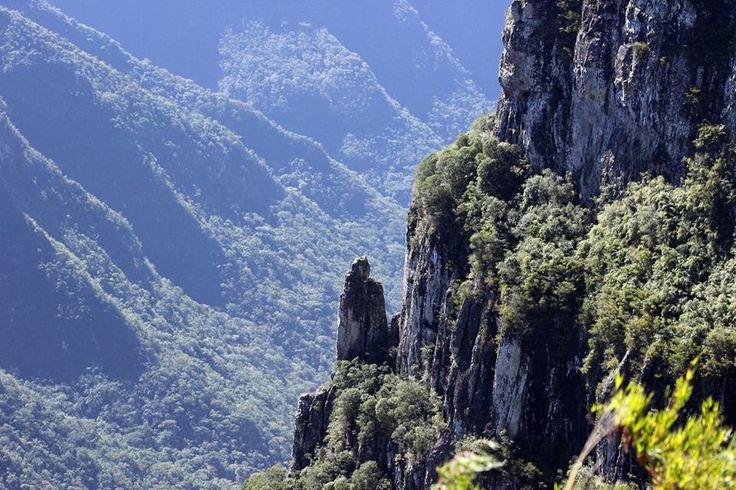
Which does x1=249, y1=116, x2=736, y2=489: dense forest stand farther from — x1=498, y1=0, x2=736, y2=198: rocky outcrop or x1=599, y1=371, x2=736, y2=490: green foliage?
x1=599, y1=371, x2=736, y2=490: green foliage

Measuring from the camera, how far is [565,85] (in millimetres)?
51062

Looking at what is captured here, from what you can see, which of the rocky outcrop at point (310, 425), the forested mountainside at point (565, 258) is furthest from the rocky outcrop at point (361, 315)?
the forested mountainside at point (565, 258)

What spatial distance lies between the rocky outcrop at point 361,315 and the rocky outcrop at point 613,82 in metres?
12.6

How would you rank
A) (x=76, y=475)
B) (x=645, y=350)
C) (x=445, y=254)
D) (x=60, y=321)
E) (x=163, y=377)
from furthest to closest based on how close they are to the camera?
(x=60, y=321)
(x=163, y=377)
(x=76, y=475)
(x=445, y=254)
(x=645, y=350)

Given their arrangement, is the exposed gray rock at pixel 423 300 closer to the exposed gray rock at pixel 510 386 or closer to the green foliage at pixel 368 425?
the green foliage at pixel 368 425

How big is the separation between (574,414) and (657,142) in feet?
31.6

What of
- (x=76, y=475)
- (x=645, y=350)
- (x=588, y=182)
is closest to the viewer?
(x=645, y=350)

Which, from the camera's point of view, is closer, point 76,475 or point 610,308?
point 610,308

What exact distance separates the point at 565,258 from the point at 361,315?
65.1 feet

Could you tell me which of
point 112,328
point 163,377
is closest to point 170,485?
point 163,377

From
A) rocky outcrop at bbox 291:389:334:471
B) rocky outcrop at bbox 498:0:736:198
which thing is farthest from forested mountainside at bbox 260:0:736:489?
rocky outcrop at bbox 291:389:334:471

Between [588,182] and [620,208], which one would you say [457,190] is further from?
[620,208]

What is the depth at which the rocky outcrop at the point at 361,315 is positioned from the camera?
64.8 m

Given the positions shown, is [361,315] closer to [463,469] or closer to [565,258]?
[565,258]
